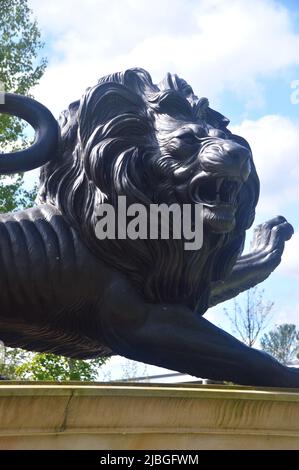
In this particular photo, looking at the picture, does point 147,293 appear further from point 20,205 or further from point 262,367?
point 20,205

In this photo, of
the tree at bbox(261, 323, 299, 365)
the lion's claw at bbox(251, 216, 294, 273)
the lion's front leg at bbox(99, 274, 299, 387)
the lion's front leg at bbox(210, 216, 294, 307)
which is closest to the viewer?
the lion's front leg at bbox(99, 274, 299, 387)

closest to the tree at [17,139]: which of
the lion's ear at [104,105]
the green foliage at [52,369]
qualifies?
the green foliage at [52,369]

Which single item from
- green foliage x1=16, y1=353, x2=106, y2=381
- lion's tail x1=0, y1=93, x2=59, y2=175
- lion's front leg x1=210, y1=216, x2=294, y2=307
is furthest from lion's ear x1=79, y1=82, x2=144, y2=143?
green foliage x1=16, y1=353, x2=106, y2=381

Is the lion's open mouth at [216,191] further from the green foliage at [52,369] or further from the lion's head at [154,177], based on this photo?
the green foliage at [52,369]

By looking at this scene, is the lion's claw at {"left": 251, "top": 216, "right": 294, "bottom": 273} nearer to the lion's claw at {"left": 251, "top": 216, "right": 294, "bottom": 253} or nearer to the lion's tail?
the lion's claw at {"left": 251, "top": 216, "right": 294, "bottom": 253}

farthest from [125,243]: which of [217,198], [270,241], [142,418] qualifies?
[270,241]

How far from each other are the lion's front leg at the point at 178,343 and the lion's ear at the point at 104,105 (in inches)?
35.5

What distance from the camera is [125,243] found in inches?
148

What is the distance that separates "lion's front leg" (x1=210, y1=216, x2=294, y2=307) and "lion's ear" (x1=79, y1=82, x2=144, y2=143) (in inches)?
49.0

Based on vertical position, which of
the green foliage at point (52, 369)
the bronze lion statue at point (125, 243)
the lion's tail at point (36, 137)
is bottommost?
the green foliage at point (52, 369)

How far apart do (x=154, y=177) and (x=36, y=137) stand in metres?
0.73

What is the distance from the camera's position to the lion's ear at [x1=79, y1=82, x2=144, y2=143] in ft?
13.1

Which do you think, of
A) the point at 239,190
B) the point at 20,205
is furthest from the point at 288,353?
the point at 239,190

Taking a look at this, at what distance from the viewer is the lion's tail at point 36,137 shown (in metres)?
4.00
